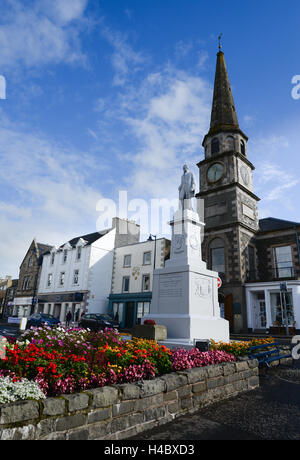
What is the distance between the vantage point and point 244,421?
4301 mm

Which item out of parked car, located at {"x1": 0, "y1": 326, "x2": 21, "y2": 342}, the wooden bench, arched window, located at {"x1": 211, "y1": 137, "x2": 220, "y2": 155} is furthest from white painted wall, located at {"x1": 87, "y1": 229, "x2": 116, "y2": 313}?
the wooden bench

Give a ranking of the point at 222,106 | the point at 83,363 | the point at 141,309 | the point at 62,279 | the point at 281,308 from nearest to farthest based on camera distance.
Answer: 1. the point at 83,363
2. the point at 281,308
3. the point at 141,309
4. the point at 222,106
5. the point at 62,279

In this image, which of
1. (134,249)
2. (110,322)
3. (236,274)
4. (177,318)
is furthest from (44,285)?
(177,318)

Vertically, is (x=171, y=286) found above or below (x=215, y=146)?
below

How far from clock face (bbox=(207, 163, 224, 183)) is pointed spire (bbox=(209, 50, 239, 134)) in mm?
4201

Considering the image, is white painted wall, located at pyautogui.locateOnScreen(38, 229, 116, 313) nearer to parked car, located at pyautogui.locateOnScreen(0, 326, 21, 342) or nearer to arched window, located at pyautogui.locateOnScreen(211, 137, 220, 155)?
parked car, located at pyautogui.locateOnScreen(0, 326, 21, 342)

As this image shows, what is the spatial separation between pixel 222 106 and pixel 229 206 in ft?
43.6

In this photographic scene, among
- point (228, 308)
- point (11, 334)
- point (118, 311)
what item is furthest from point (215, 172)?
point (11, 334)

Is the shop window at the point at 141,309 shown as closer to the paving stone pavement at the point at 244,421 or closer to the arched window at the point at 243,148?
the arched window at the point at 243,148

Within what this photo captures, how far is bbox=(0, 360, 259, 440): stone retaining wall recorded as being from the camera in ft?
9.50

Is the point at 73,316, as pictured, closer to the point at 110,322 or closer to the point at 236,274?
the point at 110,322

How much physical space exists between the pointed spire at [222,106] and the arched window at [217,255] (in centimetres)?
1269

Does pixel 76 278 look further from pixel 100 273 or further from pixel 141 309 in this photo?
pixel 141 309
